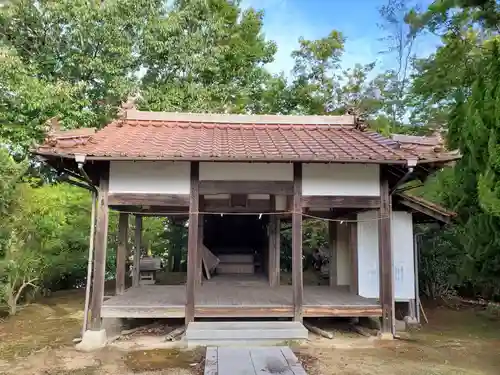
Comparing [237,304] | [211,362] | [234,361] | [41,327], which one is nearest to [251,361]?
[234,361]

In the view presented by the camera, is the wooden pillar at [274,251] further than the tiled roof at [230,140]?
Yes

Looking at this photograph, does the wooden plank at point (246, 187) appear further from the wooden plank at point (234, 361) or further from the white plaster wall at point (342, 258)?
the white plaster wall at point (342, 258)

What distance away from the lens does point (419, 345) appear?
6.98 metres

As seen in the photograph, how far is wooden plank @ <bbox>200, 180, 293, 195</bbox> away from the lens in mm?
7402

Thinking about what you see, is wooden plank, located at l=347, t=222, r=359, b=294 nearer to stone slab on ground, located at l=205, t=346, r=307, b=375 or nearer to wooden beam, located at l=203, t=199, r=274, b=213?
wooden beam, located at l=203, t=199, r=274, b=213

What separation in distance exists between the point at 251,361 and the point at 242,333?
4.21 feet

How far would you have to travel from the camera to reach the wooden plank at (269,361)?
16.7ft

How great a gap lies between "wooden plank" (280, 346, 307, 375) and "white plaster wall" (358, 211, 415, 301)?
308cm

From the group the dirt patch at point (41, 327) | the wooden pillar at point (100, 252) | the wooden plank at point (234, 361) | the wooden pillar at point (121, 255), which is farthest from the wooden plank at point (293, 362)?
the wooden pillar at point (121, 255)

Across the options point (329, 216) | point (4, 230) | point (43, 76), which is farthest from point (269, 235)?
point (43, 76)

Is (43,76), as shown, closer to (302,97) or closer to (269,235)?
(269,235)

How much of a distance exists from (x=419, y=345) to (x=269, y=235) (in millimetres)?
4896

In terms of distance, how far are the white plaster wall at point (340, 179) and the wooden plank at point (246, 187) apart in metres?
0.39

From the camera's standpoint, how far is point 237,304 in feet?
24.7
